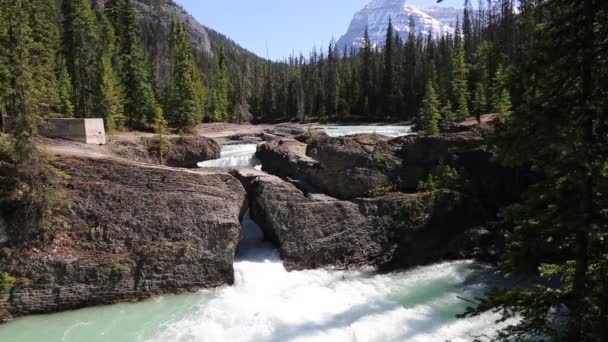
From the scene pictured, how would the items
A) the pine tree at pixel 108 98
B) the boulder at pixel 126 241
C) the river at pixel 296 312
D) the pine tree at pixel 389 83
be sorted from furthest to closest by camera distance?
the pine tree at pixel 389 83
the pine tree at pixel 108 98
the boulder at pixel 126 241
the river at pixel 296 312

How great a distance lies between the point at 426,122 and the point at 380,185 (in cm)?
→ 1414

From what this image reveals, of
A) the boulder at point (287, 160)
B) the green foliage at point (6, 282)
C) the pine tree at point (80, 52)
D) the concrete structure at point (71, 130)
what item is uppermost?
the pine tree at point (80, 52)

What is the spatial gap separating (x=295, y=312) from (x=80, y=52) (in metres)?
37.5

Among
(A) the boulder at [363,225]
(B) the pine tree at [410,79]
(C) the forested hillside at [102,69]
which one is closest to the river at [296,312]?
(A) the boulder at [363,225]

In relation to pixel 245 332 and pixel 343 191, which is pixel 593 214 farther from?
pixel 343 191

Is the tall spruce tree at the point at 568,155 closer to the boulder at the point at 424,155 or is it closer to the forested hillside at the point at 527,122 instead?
the forested hillside at the point at 527,122

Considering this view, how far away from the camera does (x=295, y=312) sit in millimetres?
14242

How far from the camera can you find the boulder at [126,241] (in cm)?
1470

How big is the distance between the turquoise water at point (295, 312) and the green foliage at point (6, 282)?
3.84ft

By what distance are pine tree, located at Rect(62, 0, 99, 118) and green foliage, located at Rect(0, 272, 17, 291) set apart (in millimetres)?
29147

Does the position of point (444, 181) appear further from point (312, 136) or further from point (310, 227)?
point (312, 136)

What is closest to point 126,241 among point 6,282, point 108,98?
point 6,282

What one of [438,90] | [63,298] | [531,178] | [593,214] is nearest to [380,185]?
[531,178]

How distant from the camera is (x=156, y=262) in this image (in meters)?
16.0
